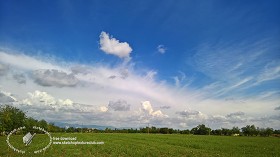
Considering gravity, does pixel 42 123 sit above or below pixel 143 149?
above

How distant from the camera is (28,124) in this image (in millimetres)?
118688

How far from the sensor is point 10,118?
10831 cm

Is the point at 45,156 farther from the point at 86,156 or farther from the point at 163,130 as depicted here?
the point at 163,130

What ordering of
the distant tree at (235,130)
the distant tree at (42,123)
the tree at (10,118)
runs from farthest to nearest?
the distant tree at (235,130), the distant tree at (42,123), the tree at (10,118)

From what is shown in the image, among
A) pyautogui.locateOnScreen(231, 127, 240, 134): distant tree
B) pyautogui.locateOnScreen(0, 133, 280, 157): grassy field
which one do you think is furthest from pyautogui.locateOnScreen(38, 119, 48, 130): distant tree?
pyautogui.locateOnScreen(231, 127, 240, 134): distant tree

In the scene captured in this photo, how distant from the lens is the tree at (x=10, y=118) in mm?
104519

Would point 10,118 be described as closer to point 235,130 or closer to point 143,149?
point 143,149

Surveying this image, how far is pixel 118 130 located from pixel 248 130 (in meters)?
93.4

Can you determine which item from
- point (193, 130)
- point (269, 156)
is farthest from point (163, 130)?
point (269, 156)

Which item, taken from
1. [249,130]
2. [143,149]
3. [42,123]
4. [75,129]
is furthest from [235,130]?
[143,149]

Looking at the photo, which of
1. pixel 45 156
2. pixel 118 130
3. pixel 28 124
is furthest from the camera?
pixel 118 130

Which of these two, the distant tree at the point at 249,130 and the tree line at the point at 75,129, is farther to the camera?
the distant tree at the point at 249,130

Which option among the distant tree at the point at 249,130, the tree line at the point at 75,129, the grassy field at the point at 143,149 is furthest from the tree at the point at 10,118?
the distant tree at the point at 249,130

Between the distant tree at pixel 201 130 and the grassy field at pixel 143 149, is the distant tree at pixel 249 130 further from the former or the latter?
the grassy field at pixel 143 149
